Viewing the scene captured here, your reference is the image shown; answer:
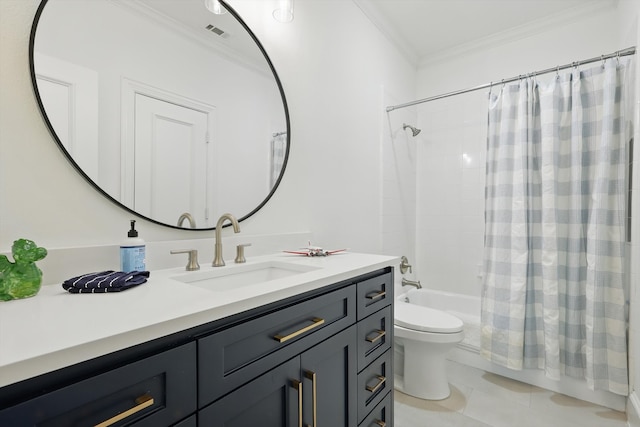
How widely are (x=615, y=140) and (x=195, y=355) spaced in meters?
2.44

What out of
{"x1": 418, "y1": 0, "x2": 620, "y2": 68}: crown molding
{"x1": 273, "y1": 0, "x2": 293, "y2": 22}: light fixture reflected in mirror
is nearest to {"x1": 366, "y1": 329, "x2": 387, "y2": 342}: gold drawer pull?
{"x1": 273, "y1": 0, "x2": 293, "y2": 22}: light fixture reflected in mirror

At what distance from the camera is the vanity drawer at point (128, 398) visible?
0.43 metres

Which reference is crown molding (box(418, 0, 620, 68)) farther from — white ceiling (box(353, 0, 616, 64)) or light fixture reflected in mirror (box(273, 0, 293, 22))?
light fixture reflected in mirror (box(273, 0, 293, 22))

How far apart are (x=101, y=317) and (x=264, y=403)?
0.43m

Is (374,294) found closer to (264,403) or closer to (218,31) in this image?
(264,403)

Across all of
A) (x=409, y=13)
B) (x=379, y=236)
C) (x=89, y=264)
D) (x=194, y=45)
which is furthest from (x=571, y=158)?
(x=89, y=264)

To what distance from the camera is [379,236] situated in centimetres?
240

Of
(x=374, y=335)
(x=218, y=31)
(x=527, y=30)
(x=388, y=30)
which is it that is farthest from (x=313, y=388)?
(x=527, y=30)

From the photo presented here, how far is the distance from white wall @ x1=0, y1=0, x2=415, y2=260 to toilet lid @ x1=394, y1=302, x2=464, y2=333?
0.51 m

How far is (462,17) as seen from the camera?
2438mm

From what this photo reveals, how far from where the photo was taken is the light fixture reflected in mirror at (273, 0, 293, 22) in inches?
57.1

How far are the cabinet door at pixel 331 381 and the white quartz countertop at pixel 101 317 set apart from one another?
0.22m

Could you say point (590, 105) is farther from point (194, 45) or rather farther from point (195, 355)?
point (195, 355)

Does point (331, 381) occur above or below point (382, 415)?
above
